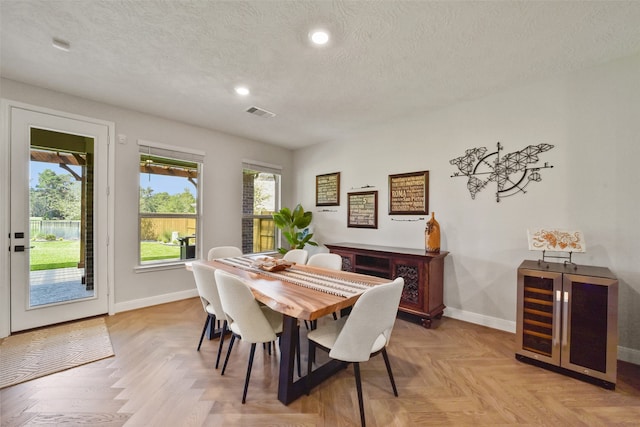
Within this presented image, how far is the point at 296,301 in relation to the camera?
5.35ft

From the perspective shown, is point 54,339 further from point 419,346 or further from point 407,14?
point 407,14

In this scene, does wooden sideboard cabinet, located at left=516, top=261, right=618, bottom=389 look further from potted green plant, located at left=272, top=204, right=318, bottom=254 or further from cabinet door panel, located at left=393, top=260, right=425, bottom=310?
potted green plant, located at left=272, top=204, right=318, bottom=254

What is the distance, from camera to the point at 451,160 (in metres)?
3.32

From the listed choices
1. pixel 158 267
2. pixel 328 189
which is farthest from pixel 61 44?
pixel 328 189

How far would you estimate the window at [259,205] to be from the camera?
4781 millimetres

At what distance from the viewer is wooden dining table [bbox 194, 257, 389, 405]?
1.57m

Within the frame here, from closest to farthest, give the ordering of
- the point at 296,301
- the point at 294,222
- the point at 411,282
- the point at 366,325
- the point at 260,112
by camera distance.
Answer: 1. the point at 366,325
2. the point at 296,301
3. the point at 411,282
4. the point at 260,112
5. the point at 294,222

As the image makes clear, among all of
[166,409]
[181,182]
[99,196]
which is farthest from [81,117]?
[166,409]

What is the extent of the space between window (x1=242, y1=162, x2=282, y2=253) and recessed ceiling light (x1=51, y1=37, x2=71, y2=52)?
2640mm

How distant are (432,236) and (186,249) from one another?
3.52 m

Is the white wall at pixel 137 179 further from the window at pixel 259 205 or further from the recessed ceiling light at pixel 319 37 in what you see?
the recessed ceiling light at pixel 319 37

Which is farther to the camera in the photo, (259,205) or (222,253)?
(259,205)

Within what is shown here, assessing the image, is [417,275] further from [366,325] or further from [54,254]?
[54,254]

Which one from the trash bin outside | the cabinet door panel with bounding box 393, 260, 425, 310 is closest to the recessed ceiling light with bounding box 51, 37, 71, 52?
the trash bin outside
